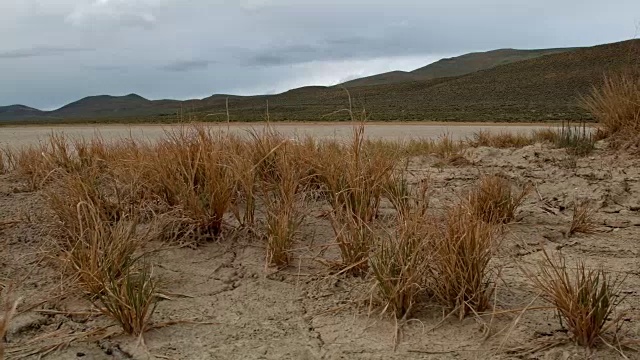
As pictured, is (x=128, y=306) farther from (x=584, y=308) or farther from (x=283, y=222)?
(x=584, y=308)

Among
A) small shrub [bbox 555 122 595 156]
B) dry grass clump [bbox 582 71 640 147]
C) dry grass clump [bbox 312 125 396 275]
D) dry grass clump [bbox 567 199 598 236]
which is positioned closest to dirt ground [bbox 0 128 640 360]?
dry grass clump [bbox 567 199 598 236]

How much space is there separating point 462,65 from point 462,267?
524ft

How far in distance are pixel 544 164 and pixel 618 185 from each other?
999 mm

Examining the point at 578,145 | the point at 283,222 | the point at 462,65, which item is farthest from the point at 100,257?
the point at 462,65

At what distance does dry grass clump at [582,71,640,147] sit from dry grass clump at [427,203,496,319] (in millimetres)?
3767

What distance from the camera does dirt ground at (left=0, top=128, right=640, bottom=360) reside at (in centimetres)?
235

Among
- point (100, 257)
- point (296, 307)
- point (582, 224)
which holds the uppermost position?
point (100, 257)

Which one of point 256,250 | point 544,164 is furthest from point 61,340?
point 544,164

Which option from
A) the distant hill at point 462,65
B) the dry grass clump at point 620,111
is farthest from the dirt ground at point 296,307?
the distant hill at point 462,65

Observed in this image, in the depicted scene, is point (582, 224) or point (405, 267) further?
point (582, 224)

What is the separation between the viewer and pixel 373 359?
7.50 ft

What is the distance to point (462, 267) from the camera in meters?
2.56

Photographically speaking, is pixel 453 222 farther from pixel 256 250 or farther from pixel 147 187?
pixel 147 187

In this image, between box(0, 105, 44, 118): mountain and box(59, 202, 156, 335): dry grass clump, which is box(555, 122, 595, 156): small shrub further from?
box(0, 105, 44, 118): mountain
